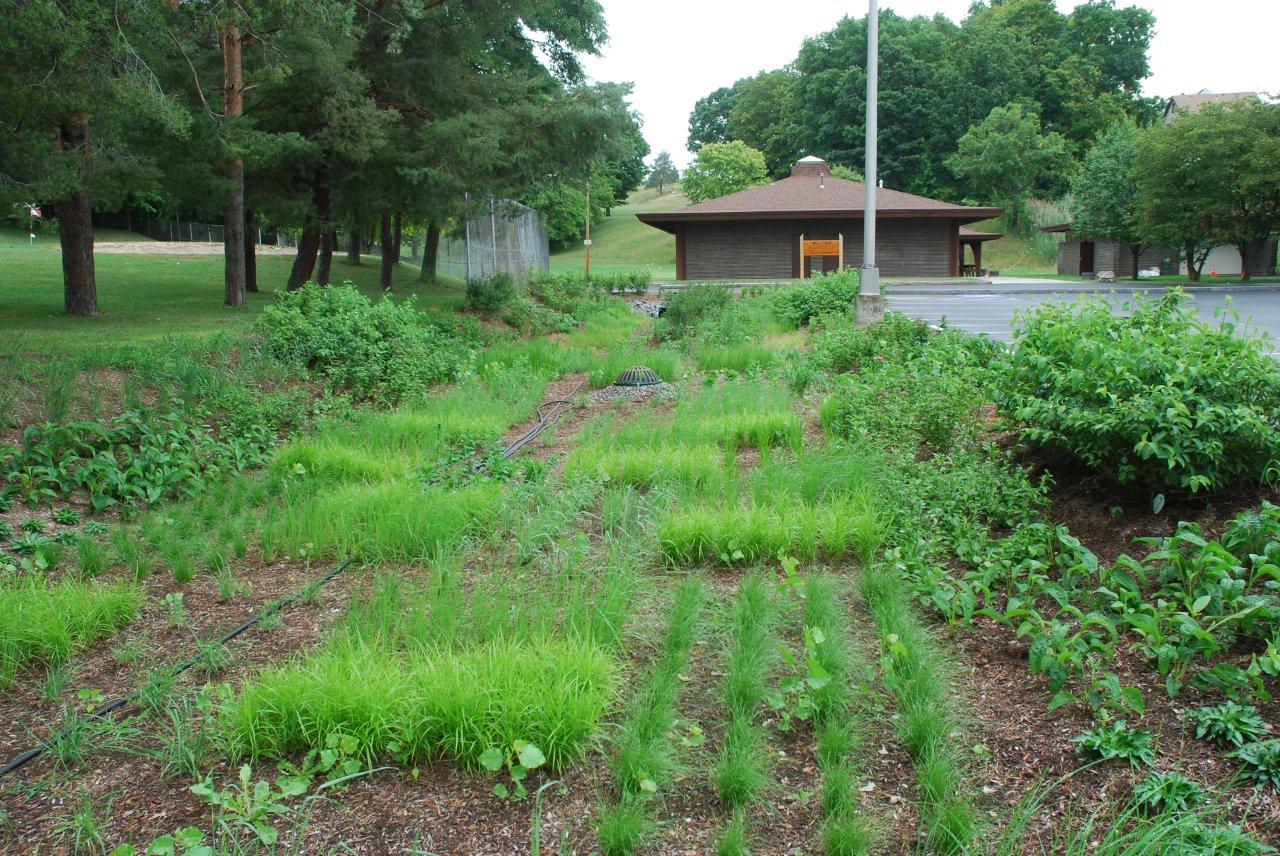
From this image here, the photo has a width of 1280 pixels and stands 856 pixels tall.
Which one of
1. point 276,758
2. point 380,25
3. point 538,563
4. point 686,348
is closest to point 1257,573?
point 538,563

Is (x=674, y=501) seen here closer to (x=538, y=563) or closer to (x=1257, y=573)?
(x=538, y=563)

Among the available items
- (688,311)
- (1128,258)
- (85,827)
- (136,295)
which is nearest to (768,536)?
(85,827)

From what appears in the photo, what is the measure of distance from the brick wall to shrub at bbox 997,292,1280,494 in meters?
33.9

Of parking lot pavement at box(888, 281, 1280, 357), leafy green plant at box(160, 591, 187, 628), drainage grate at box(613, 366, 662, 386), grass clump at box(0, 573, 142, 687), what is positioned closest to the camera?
grass clump at box(0, 573, 142, 687)

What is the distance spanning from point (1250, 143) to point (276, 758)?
38527mm

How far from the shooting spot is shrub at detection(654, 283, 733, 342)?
50.6 feet

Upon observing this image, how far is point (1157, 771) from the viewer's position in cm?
304

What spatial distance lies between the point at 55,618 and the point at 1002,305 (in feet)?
77.3

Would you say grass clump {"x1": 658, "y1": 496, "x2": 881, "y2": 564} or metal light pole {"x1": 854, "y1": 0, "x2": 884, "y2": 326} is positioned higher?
metal light pole {"x1": 854, "y1": 0, "x2": 884, "y2": 326}

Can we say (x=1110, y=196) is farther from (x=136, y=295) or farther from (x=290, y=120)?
(x=136, y=295)

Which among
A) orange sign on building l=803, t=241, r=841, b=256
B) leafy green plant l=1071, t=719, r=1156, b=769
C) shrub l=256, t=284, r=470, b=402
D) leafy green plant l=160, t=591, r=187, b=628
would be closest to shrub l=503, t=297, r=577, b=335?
shrub l=256, t=284, r=470, b=402

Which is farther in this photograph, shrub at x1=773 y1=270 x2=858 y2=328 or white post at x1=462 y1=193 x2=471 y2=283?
white post at x1=462 y1=193 x2=471 y2=283

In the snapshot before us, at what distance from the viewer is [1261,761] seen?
298cm

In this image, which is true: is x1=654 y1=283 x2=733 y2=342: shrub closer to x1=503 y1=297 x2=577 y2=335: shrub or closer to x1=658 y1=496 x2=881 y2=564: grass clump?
x1=503 y1=297 x2=577 y2=335: shrub
